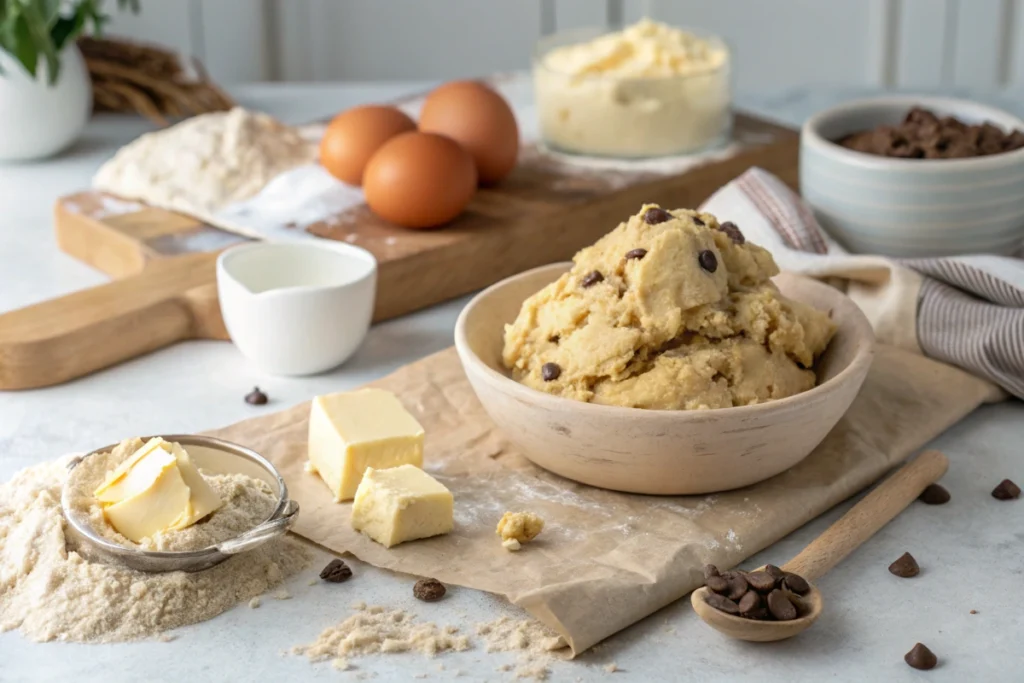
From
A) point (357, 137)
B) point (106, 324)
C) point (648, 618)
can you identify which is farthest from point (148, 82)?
point (648, 618)

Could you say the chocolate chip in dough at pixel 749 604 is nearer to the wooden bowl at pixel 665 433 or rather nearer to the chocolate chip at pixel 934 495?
the wooden bowl at pixel 665 433

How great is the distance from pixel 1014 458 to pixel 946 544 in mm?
300

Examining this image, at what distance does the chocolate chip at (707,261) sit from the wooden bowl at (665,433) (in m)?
0.22

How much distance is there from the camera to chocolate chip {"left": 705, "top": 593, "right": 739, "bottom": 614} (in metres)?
1.46

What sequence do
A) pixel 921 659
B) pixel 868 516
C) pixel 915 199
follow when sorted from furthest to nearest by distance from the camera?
pixel 915 199 → pixel 868 516 → pixel 921 659

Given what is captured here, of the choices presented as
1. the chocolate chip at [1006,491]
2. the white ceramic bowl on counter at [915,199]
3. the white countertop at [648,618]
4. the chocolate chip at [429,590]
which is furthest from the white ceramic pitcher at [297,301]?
the chocolate chip at [1006,491]

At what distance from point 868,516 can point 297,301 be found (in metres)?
0.95

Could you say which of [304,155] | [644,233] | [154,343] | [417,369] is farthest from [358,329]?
[304,155]

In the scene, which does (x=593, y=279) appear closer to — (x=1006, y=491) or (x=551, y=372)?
(x=551, y=372)

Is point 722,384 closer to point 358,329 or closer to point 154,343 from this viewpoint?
point 358,329

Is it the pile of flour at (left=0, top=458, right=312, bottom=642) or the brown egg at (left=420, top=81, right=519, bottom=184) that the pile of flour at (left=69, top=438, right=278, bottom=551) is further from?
the brown egg at (left=420, top=81, right=519, bottom=184)

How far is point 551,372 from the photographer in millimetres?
1767

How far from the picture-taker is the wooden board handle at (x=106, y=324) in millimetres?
2127

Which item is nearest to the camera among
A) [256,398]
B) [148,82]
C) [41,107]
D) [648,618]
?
[648,618]
